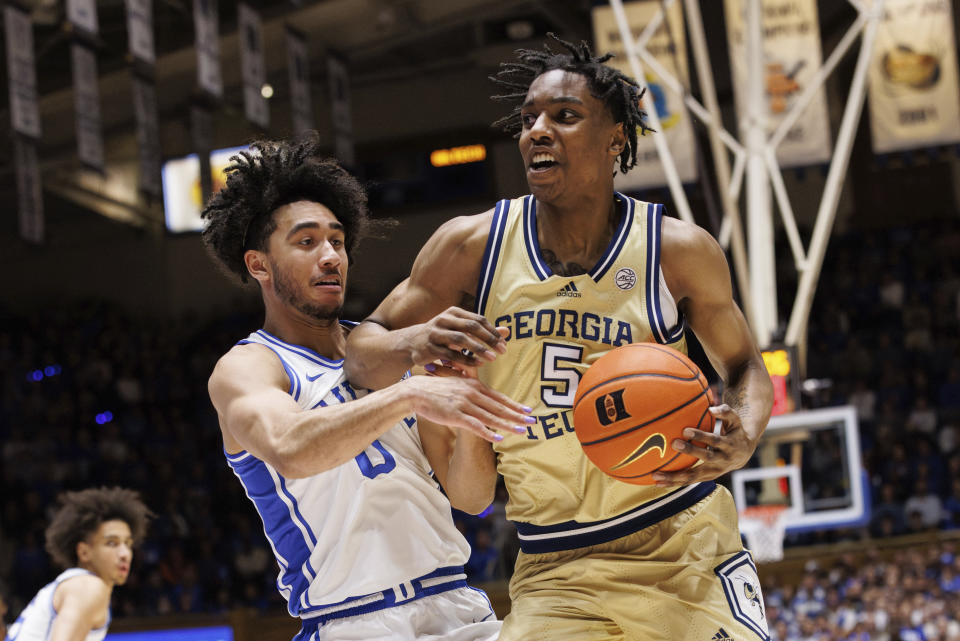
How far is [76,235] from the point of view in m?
19.4

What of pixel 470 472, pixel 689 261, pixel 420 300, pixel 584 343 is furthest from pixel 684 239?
pixel 470 472

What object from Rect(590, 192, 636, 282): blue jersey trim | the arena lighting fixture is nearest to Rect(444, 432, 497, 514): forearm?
Rect(590, 192, 636, 282): blue jersey trim

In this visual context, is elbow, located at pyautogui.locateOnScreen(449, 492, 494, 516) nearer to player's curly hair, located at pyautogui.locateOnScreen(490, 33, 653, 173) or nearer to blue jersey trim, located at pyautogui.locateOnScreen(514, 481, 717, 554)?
blue jersey trim, located at pyautogui.locateOnScreen(514, 481, 717, 554)

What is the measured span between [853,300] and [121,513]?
11.9 metres

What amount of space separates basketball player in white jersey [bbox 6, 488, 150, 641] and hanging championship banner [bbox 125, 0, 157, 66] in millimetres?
6373

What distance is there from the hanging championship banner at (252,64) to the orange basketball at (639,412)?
398 inches

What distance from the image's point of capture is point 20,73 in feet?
37.6

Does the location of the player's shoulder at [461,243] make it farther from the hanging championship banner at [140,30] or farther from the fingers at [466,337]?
the hanging championship banner at [140,30]

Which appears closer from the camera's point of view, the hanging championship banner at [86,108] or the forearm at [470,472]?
the forearm at [470,472]

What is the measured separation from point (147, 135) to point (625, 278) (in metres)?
10.4

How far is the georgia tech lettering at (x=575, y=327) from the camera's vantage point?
3164 mm

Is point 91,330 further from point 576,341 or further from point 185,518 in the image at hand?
point 576,341

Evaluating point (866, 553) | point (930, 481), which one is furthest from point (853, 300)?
point (866, 553)

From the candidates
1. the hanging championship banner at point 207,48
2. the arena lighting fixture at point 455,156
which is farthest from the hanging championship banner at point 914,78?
the arena lighting fixture at point 455,156
